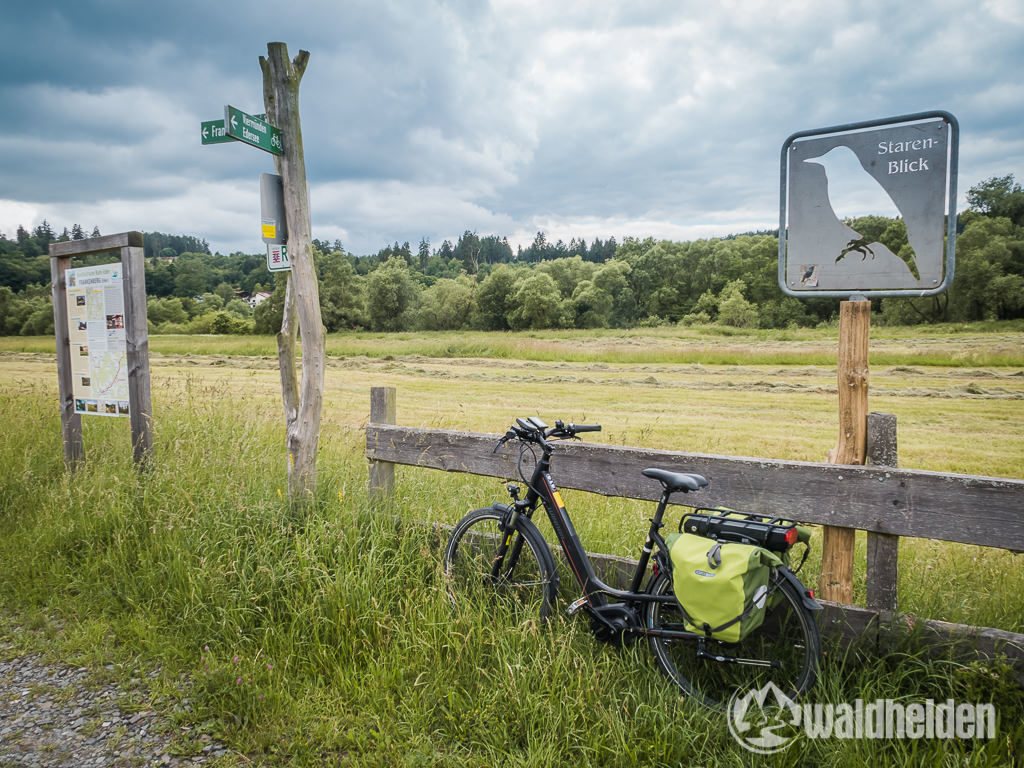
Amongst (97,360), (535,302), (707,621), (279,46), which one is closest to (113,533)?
(97,360)

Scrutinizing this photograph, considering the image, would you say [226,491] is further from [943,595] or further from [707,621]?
[943,595]

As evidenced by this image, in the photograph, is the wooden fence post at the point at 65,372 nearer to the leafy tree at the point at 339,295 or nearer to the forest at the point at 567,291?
the forest at the point at 567,291

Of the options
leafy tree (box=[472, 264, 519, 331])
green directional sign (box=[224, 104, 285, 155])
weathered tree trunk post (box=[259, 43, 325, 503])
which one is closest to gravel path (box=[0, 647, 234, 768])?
weathered tree trunk post (box=[259, 43, 325, 503])

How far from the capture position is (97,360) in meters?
5.68

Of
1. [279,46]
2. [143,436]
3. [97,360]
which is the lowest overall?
[143,436]

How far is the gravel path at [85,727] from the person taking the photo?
2.54m

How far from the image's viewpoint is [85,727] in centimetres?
274

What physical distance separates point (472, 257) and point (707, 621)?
122682mm

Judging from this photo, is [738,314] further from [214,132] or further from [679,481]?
[679,481]

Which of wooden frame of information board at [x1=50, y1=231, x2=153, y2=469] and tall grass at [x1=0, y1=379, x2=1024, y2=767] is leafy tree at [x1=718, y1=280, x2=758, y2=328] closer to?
wooden frame of information board at [x1=50, y1=231, x2=153, y2=469]

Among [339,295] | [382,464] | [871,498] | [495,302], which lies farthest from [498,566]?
[495,302]

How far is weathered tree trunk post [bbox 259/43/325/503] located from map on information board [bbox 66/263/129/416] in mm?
2104

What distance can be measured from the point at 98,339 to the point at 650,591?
5331 millimetres

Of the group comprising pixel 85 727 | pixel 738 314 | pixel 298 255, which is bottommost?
pixel 85 727
